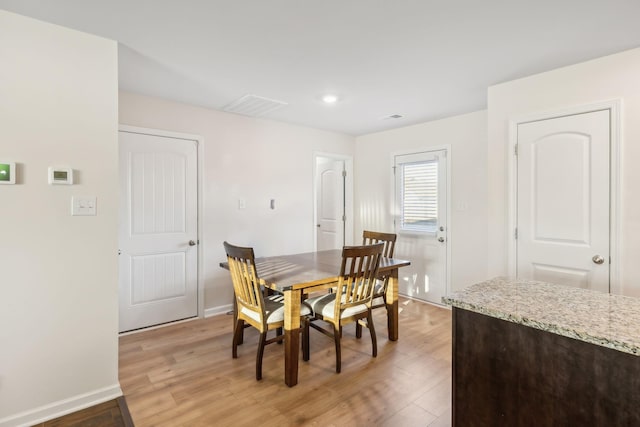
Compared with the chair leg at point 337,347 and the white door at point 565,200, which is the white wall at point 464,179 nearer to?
the white door at point 565,200

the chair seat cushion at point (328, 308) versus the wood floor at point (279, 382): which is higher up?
the chair seat cushion at point (328, 308)

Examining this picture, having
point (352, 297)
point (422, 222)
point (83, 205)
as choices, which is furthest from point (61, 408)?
point (422, 222)

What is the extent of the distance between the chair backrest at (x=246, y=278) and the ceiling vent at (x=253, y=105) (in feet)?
5.20

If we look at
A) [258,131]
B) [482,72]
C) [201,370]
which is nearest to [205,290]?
[201,370]

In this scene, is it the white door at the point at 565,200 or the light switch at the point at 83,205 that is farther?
the white door at the point at 565,200

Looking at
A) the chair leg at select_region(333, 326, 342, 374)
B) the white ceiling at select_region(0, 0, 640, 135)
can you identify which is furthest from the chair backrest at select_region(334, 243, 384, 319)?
the white ceiling at select_region(0, 0, 640, 135)

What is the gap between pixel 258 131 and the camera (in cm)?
400

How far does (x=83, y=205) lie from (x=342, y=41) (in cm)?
193

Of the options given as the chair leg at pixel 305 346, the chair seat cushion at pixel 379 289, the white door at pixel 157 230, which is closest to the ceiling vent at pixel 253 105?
the white door at pixel 157 230

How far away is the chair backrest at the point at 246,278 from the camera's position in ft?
7.41

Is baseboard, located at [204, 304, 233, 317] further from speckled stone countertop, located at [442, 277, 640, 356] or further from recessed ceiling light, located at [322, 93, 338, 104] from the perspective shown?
speckled stone countertop, located at [442, 277, 640, 356]

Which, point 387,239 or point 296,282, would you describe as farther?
point 387,239

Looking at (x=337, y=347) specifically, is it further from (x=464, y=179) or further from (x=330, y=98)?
(x=464, y=179)

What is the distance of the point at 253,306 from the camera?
2398mm
